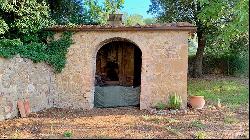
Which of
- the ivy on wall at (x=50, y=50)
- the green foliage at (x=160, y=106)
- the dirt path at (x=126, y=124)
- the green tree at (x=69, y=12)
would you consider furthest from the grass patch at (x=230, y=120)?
the green tree at (x=69, y=12)

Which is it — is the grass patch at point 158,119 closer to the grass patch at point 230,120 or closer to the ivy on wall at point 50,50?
the grass patch at point 230,120

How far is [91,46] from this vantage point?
15.2 metres

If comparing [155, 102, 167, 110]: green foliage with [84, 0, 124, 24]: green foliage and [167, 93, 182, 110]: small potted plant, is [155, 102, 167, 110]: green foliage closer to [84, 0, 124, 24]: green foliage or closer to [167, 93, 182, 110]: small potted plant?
[167, 93, 182, 110]: small potted plant

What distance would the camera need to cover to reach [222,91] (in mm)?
21375

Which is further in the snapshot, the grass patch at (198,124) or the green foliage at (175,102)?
the green foliage at (175,102)

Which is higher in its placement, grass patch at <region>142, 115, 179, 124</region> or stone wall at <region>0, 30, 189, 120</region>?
stone wall at <region>0, 30, 189, 120</region>

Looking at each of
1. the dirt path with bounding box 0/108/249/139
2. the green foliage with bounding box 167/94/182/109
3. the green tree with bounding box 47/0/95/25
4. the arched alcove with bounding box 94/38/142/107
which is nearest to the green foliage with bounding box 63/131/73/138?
the dirt path with bounding box 0/108/249/139

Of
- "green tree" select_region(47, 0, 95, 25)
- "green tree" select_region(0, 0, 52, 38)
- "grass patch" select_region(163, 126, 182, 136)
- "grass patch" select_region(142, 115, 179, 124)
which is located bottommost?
"grass patch" select_region(163, 126, 182, 136)

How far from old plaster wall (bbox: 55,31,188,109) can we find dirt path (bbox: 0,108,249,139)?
0.73m

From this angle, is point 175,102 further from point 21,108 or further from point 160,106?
point 21,108

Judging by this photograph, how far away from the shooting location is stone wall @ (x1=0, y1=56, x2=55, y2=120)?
12.4 meters

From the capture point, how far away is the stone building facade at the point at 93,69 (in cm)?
1433

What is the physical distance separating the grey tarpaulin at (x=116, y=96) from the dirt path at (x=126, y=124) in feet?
3.35

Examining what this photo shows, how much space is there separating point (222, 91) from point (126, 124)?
430 inches
